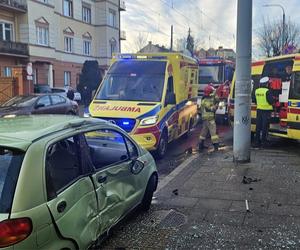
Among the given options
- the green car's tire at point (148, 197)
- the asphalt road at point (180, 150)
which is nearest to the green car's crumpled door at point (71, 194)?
the green car's tire at point (148, 197)

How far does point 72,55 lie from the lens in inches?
1663

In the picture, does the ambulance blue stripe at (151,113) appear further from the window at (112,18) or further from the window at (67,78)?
the window at (112,18)

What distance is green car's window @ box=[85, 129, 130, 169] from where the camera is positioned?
4514 mm

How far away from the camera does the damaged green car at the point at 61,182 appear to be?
9.95 ft

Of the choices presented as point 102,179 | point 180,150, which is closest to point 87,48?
point 180,150

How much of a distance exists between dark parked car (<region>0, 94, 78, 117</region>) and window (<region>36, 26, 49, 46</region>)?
62.2 ft

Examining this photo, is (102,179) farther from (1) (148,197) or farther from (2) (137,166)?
(1) (148,197)

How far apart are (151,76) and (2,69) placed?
24.4 metres

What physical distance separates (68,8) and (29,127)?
40.5 m

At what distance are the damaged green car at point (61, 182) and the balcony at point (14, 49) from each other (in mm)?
28134

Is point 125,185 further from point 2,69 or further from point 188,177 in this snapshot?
point 2,69

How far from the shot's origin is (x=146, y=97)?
10070 mm

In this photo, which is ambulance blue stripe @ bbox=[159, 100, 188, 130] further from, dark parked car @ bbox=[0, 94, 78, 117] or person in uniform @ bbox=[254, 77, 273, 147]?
dark parked car @ bbox=[0, 94, 78, 117]

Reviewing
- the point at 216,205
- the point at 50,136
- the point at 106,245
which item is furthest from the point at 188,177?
the point at 50,136
